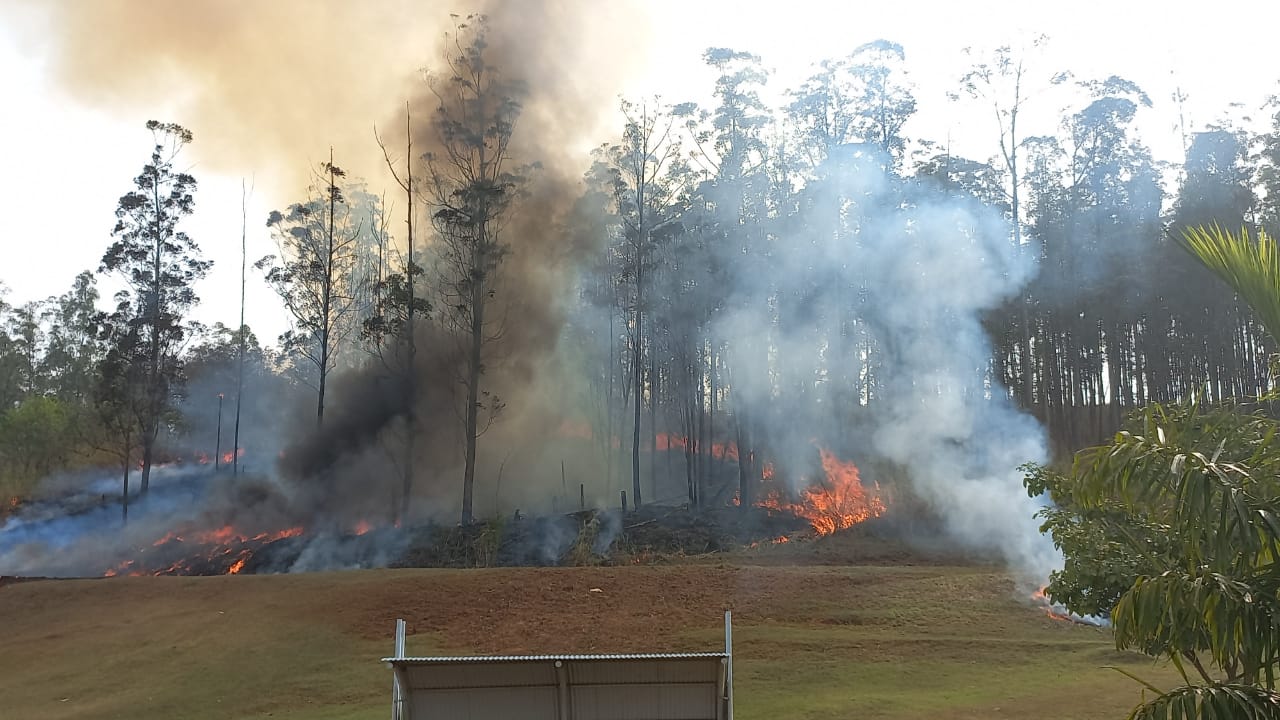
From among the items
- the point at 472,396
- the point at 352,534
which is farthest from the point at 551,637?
the point at 472,396

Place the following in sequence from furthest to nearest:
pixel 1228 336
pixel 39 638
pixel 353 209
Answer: pixel 353 209
pixel 1228 336
pixel 39 638

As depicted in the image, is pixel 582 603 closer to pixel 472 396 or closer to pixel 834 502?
pixel 472 396

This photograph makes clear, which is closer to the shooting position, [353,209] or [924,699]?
[924,699]

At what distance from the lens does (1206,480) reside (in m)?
4.09

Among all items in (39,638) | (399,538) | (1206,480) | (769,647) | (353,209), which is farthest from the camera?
(353,209)

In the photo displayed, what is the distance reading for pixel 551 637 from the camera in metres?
16.6

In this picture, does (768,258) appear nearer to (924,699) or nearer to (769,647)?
(769,647)

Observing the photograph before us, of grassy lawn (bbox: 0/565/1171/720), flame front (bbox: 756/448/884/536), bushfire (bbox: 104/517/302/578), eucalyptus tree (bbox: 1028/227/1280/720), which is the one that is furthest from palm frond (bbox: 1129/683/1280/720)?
bushfire (bbox: 104/517/302/578)

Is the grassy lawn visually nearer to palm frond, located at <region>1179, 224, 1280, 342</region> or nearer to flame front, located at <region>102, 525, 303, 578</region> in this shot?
flame front, located at <region>102, 525, 303, 578</region>

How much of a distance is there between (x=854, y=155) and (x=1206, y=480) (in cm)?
3518

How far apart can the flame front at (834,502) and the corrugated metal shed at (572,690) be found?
2358cm

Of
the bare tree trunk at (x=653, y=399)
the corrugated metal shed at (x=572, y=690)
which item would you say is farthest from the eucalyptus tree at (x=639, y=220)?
the corrugated metal shed at (x=572, y=690)

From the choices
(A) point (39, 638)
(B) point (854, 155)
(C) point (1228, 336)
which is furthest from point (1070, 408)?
(A) point (39, 638)

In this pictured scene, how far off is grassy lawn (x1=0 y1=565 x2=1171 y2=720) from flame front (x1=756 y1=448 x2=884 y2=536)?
886 centimetres
